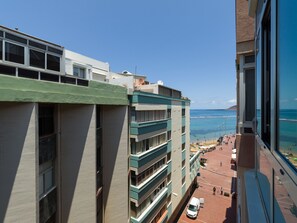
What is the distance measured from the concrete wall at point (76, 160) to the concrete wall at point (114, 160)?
2634mm

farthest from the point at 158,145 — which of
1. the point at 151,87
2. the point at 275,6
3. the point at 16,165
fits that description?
the point at 275,6

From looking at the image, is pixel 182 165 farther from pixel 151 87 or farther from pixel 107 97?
pixel 107 97

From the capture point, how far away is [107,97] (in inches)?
367

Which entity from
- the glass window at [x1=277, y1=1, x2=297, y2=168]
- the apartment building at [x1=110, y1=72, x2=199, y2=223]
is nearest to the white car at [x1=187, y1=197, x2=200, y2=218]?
the apartment building at [x1=110, y1=72, x2=199, y2=223]

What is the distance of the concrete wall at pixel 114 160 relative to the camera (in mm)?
10727

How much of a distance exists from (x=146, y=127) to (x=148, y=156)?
2384 mm

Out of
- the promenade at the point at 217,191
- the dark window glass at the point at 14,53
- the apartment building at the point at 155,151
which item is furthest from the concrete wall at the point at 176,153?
the dark window glass at the point at 14,53

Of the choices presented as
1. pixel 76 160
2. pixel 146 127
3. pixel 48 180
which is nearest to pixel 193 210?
pixel 146 127

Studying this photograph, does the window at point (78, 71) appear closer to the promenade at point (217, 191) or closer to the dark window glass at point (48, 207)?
the dark window glass at point (48, 207)

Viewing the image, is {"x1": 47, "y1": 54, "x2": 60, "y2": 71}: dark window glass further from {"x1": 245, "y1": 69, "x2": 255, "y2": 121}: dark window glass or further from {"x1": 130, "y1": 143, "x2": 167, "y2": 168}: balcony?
{"x1": 245, "y1": 69, "x2": 255, "y2": 121}: dark window glass

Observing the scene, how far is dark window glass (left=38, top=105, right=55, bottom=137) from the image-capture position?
650cm

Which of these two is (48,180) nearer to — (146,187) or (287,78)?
(146,187)

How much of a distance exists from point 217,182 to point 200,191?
526 cm

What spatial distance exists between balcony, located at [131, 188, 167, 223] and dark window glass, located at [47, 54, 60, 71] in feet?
37.5
